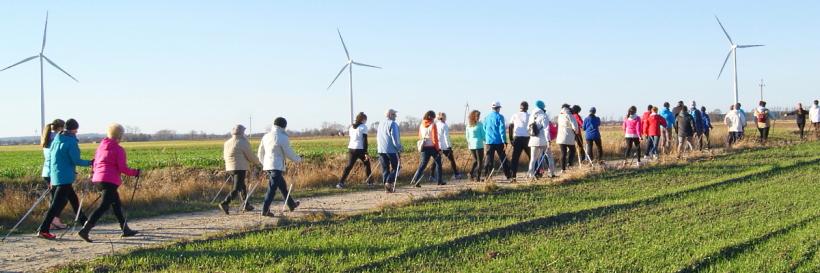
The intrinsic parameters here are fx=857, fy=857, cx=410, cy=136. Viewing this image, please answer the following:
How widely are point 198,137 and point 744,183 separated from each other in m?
130

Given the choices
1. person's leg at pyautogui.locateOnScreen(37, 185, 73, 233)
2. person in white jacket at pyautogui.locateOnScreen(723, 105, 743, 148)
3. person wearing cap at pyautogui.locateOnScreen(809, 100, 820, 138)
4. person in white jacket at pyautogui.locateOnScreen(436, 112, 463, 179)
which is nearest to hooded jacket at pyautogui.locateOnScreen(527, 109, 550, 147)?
person in white jacket at pyautogui.locateOnScreen(436, 112, 463, 179)

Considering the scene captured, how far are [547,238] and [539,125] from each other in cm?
778

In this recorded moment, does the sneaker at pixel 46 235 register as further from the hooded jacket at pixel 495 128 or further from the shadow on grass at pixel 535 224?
the hooded jacket at pixel 495 128

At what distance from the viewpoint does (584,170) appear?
1803 centimetres

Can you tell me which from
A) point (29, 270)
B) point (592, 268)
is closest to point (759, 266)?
point (592, 268)

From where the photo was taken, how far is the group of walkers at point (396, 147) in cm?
1081

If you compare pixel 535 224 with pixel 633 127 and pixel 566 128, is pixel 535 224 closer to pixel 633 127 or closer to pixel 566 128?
pixel 566 128

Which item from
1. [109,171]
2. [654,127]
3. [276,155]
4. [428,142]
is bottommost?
[109,171]

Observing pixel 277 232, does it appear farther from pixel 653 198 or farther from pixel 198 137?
pixel 198 137

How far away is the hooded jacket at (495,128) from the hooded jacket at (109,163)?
8.42 metres

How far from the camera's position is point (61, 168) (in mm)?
10859

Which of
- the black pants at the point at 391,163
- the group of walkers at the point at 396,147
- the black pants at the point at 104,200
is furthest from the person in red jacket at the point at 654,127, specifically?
the black pants at the point at 104,200

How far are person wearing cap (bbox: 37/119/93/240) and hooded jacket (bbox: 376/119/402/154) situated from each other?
21.8 ft

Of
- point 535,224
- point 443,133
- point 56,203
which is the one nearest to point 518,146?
point 443,133
